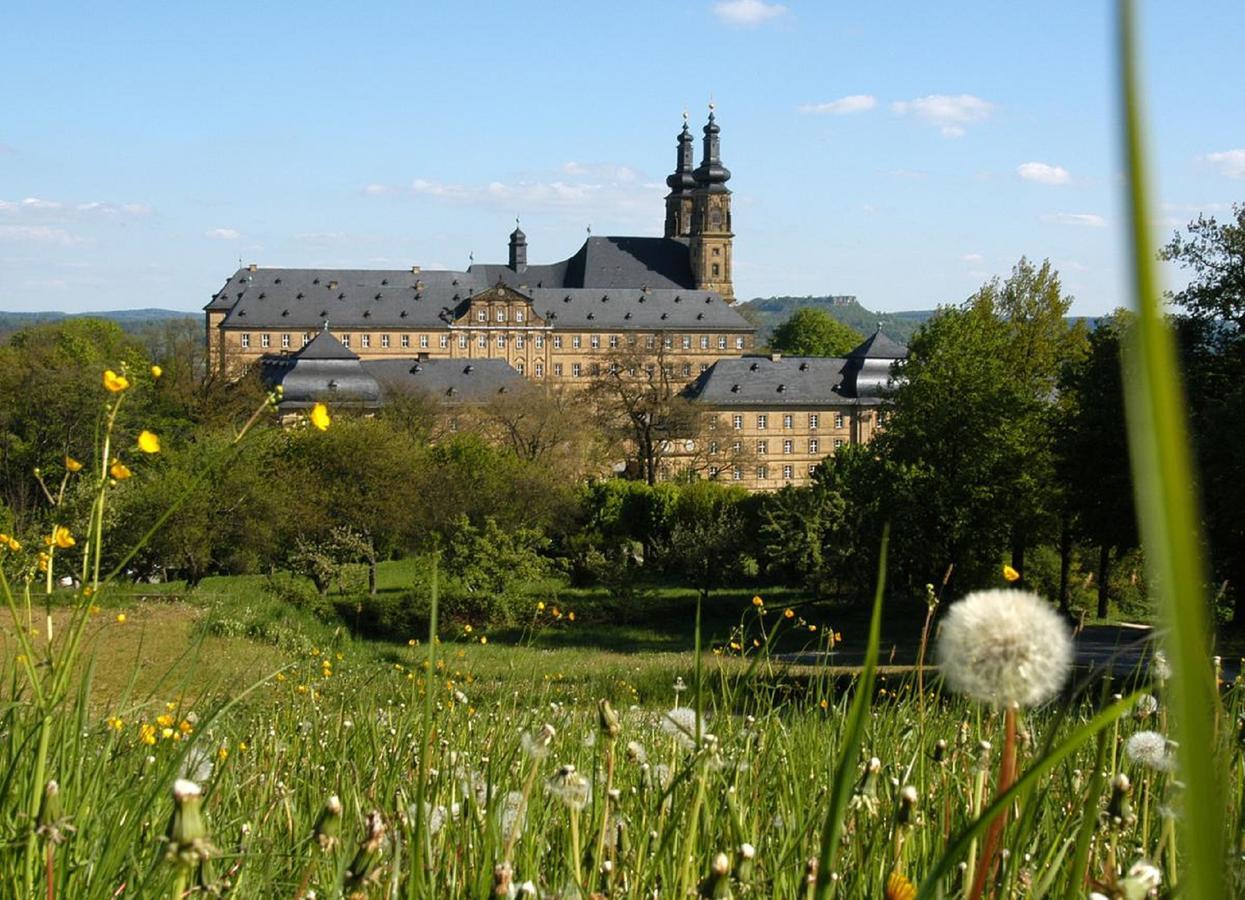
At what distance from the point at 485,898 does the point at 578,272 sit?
103850 mm

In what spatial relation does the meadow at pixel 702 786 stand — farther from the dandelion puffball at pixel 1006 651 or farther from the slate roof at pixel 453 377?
the slate roof at pixel 453 377

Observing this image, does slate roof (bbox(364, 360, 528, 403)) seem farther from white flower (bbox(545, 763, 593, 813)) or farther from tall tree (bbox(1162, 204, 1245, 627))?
white flower (bbox(545, 763, 593, 813))

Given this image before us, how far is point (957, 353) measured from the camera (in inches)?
1225

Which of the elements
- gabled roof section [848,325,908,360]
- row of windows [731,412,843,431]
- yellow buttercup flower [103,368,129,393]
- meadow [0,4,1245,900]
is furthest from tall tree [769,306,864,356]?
yellow buttercup flower [103,368,129,393]

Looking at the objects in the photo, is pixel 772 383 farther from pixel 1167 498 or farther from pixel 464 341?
pixel 1167 498

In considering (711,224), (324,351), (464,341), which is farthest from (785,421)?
(711,224)

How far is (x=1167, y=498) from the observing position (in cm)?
33

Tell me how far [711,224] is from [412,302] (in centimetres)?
2402

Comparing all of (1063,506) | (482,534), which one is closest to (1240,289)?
(1063,506)

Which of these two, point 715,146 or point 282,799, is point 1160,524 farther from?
point 715,146

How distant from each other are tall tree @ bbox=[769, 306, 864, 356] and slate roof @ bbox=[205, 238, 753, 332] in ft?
15.5

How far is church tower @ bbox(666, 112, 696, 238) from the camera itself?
4328 inches

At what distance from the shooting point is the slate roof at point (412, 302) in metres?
95.6

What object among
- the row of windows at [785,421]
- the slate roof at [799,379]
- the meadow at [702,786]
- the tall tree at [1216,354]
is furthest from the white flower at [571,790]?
the row of windows at [785,421]
